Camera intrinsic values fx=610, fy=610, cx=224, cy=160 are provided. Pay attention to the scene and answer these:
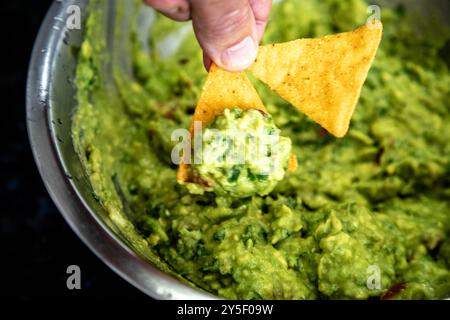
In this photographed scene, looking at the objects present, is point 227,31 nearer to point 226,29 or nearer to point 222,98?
point 226,29

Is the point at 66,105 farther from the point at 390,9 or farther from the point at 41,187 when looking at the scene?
the point at 390,9

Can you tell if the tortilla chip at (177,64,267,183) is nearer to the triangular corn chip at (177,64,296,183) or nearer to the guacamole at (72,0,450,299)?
the triangular corn chip at (177,64,296,183)

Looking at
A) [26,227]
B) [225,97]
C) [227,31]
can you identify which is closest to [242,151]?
[225,97]

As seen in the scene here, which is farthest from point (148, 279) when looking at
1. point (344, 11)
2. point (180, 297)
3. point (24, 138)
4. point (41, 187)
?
point (344, 11)

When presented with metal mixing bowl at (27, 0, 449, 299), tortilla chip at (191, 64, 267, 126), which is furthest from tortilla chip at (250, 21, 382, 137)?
metal mixing bowl at (27, 0, 449, 299)

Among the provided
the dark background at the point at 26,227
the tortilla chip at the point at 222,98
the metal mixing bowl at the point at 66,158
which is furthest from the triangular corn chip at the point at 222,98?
the dark background at the point at 26,227

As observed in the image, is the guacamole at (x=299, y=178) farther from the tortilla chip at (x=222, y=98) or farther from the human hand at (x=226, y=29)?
the human hand at (x=226, y=29)
